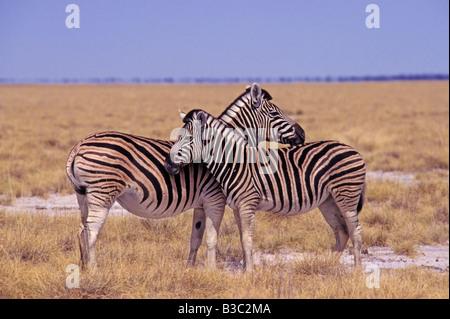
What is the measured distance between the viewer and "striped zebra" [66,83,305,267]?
5.26 m

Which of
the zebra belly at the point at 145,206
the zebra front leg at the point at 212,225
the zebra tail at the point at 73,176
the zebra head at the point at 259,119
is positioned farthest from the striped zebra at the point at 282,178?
the zebra tail at the point at 73,176

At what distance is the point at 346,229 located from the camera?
6.48 metres

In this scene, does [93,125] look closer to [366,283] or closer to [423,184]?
[423,184]

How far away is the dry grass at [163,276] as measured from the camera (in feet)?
16.5

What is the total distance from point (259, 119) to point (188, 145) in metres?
1.41

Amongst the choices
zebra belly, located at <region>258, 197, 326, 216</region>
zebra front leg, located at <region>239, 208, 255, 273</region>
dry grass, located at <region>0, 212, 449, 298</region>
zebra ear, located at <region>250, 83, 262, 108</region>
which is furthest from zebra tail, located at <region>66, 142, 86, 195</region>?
zebra ear, located at <region>250, 83, 262, 108</region>

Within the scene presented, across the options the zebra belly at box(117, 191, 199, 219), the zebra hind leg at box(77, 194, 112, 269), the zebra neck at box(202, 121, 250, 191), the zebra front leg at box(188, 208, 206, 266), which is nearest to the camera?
the zebra hind leg at box(77, 194, 112, 269)

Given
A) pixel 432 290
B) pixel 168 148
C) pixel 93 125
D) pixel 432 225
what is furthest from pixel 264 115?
pixel 93 125

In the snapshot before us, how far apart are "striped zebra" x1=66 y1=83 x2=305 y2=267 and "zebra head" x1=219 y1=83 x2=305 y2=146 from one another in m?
0.93

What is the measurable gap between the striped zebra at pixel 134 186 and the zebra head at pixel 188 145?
0.23m

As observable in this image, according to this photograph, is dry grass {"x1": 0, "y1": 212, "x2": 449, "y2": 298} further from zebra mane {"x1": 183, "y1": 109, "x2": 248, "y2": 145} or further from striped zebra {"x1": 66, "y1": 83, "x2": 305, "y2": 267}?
zebra mane {"x1": 183, "y1": 109, "x2": 248, "y2": 145}

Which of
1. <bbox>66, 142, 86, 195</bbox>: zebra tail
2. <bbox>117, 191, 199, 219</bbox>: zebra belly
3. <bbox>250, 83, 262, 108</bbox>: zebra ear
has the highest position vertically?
<bbox>250, 83, 262, 108</bbox>: zebra ear

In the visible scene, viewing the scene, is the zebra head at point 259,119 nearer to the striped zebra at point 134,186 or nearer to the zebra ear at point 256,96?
the zebra ear at point 256,96

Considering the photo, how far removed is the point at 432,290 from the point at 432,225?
3410mm
